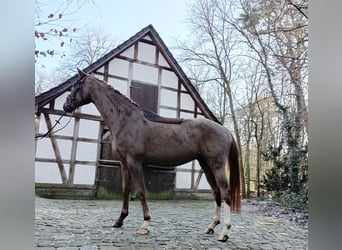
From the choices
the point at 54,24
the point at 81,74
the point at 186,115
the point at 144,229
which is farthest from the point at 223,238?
the point at 54,24

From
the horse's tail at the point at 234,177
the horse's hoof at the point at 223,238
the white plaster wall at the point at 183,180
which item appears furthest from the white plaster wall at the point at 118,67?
the horse's hoof at the point at 223,238

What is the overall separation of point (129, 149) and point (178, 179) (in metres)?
0.32

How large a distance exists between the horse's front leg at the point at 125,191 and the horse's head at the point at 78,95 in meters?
0.42

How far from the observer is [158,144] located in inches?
74.1

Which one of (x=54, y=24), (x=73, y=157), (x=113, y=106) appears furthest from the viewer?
(x=113, y=106)

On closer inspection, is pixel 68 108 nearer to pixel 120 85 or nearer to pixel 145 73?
pixel 120 85

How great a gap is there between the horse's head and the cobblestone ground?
50 cm

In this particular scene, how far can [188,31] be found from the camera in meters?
1.86

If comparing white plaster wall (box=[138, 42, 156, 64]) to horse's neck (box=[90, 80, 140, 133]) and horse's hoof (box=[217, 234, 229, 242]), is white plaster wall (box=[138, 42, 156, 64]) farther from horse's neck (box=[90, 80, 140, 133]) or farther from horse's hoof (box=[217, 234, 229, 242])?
horse's hoof (box=[217, 234, 229, 242])

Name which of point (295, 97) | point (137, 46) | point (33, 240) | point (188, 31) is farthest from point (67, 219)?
point (295, 97)

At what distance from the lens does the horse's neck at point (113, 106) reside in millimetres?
1843

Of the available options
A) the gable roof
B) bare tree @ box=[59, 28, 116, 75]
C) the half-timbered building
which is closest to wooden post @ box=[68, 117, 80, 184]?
the half-timbered building

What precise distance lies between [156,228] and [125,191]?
0.26 m
